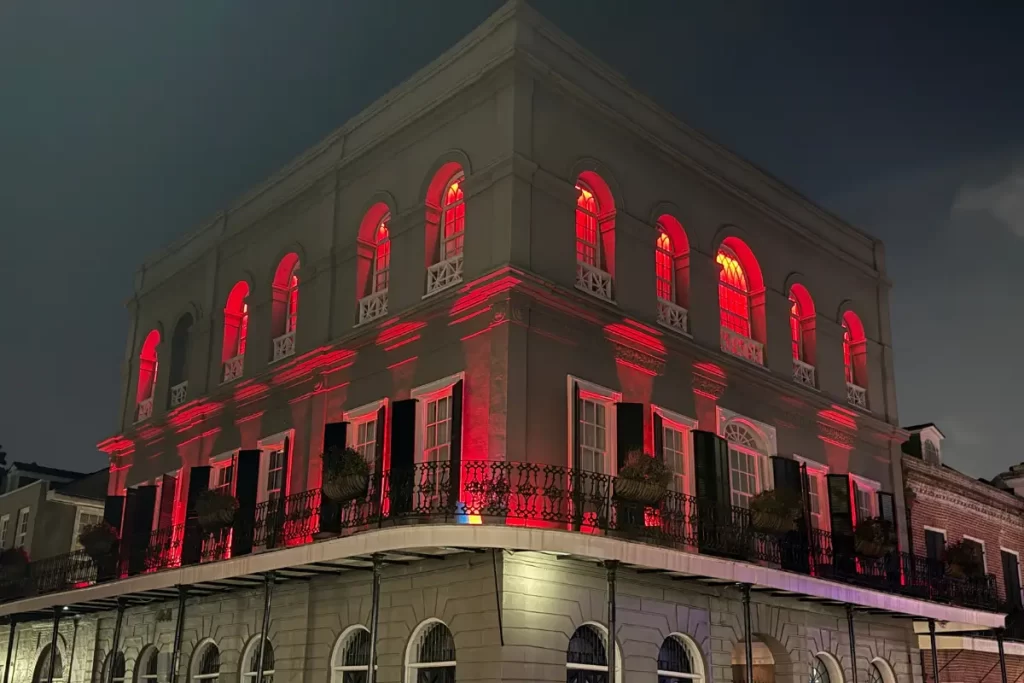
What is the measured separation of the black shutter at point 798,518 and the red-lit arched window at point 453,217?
661 centimetres

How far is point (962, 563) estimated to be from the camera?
815 inches

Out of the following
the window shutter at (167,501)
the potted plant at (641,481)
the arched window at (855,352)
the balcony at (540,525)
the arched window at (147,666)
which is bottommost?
the arched window at (147,666)

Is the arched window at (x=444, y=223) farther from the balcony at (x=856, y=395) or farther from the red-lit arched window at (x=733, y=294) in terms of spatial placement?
the balcony at (x=856, y=395)

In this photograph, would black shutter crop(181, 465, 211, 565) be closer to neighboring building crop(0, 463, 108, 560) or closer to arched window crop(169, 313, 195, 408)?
arched window crop(169, 313, 195, 408)

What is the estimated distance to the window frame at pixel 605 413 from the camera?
1535 centimetres

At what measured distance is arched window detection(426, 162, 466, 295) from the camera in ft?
55.0

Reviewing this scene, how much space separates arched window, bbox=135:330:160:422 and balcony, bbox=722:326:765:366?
1337 centimetres

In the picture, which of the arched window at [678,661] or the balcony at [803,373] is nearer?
the arched window at [678,661]

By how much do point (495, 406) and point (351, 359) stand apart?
4124 mm

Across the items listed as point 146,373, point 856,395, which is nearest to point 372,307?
point 146,373

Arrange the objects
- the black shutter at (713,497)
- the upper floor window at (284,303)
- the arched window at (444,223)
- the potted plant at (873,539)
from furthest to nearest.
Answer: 1. the upper floor window at (284,303)
2. the potted plant at (873,539)
3. the arched window at (444,223)
4. the black shutter at (713,497)

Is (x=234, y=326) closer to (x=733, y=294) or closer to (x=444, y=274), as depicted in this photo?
(x=444, y=274)

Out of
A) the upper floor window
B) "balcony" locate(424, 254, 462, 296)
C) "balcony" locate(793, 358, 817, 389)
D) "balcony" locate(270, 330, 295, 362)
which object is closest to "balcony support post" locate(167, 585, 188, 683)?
"balcony" locate(270, 330, 295, 362)

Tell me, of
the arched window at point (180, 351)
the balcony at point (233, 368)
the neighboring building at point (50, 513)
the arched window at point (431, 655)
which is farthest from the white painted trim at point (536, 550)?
the neighboring building at point (50, 513)
